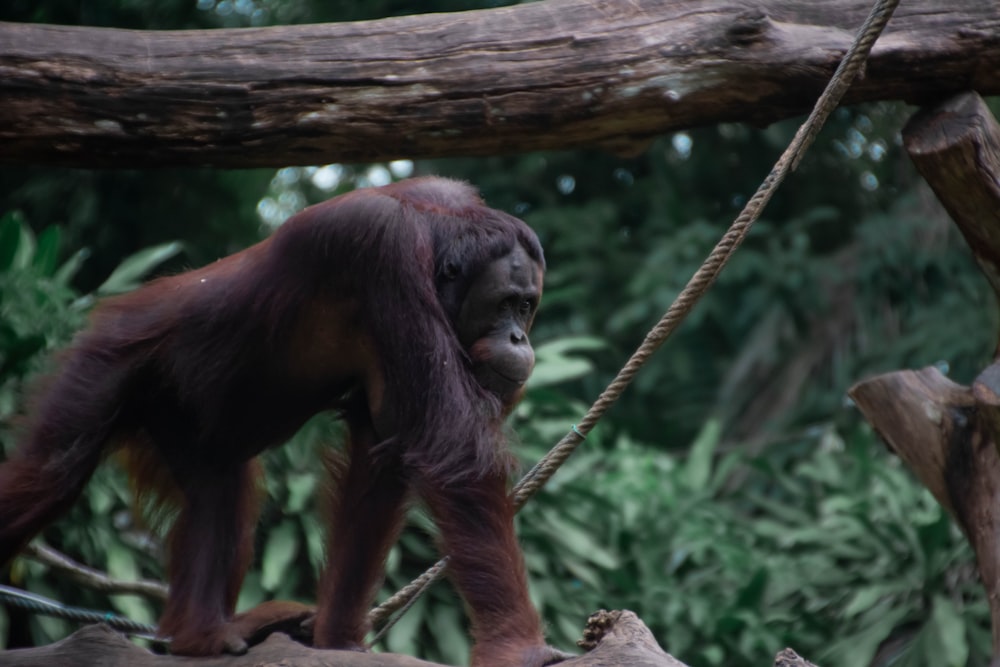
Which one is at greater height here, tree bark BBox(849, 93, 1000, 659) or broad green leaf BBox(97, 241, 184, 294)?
tree bark BBox(849, 93, 1000, 659)

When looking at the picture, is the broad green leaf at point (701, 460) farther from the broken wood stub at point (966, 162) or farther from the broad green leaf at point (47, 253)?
the broad green leaf at point (47, 253)

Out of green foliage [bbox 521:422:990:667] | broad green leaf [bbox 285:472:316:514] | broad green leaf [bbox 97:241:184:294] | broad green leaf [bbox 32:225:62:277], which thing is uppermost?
broad green leaf [bbox 32:225:62:277]

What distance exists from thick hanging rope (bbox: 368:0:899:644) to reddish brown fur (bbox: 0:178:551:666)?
0.12 meters

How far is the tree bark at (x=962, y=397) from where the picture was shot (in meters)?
3.46

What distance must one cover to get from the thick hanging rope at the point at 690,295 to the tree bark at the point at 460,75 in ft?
1.01

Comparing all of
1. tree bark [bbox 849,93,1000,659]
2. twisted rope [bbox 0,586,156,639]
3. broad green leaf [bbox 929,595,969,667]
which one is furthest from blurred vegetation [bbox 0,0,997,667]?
tree bark [bbox 849,93,1000,659]

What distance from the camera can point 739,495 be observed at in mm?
6863

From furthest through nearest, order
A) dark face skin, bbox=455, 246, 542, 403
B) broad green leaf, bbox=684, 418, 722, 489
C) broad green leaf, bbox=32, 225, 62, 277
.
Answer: broad green leaf, bbox=684, 418, 722, 489 → broad green leaf, bbox=32, 225, 62, 277 → dark face skin, bbox=455, 246, 542, 403

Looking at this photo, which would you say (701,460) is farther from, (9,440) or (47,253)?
(9,440)

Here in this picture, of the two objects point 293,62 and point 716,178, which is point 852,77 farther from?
point 716,178

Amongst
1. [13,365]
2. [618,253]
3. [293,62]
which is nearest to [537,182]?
[618,253]

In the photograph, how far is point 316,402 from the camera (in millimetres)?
3428

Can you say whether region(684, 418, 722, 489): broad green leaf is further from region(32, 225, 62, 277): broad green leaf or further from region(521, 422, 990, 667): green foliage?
region(32, 225, 62, 277): broad green leaf

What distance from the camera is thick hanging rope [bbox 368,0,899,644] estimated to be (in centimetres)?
304
